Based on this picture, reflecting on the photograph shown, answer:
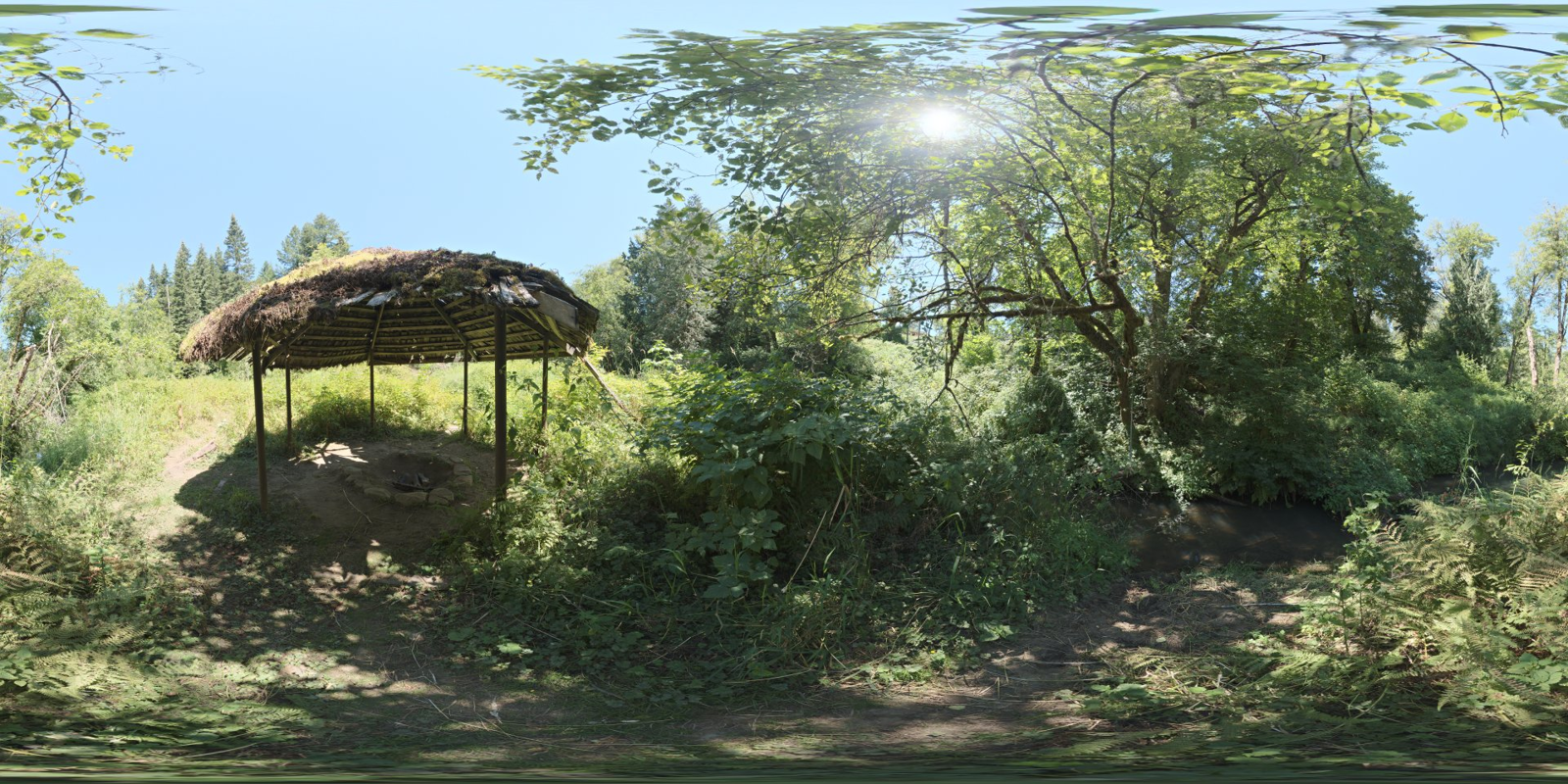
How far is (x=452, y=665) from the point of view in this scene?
16.9 feet

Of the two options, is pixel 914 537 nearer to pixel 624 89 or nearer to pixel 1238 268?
pixel 624 89

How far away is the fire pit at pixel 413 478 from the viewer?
8102 millimetres

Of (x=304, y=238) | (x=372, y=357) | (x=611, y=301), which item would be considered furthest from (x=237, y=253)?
(x=372, y=357)

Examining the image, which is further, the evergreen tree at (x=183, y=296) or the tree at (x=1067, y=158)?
the evergreen tree at (x=183, y=296)

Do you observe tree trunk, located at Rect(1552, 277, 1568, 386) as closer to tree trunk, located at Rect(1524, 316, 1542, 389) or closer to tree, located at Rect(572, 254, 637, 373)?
tree trunk, located at Rect(1524, 316, 1542, 389)

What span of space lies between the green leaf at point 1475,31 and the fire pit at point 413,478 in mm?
7995

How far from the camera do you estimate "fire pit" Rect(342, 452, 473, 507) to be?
8.10m

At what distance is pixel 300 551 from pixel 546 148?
4201 mm

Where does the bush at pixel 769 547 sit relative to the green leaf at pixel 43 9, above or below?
below

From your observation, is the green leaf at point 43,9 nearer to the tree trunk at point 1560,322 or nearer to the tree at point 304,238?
the tree trunk at point 1560,322

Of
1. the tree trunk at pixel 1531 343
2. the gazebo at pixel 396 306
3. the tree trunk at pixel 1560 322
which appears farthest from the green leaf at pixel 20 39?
the tree trunk at pixel 1560 322

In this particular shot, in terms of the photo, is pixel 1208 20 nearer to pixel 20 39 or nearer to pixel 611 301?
pixel 20 39

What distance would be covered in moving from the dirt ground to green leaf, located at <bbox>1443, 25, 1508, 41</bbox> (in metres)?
3.11

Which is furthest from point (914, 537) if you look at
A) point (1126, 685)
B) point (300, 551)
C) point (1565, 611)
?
point (300, 551)
